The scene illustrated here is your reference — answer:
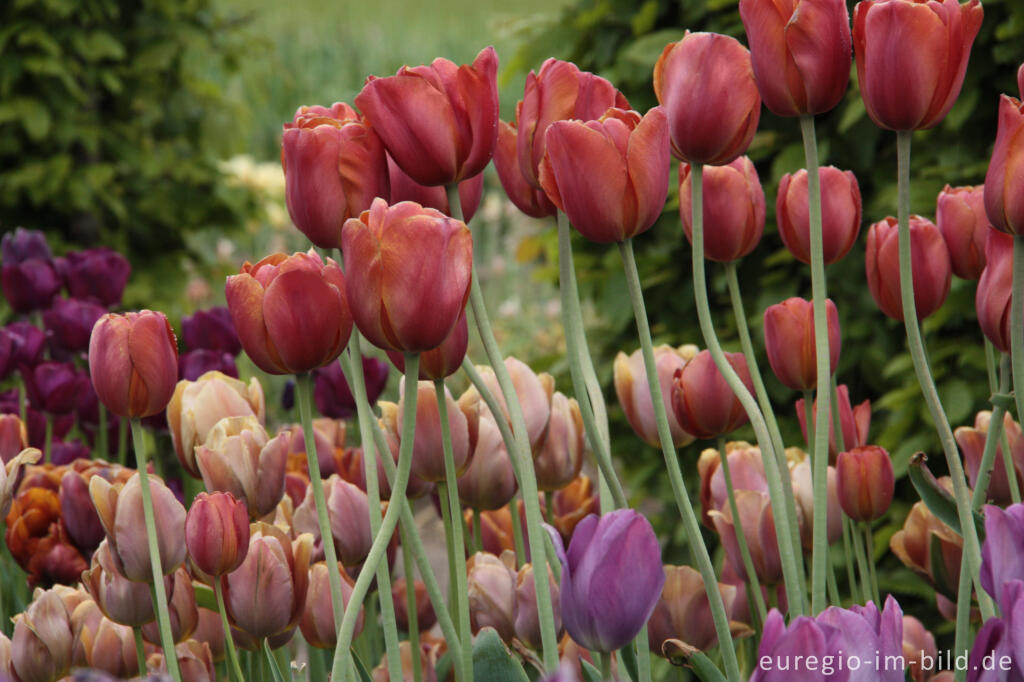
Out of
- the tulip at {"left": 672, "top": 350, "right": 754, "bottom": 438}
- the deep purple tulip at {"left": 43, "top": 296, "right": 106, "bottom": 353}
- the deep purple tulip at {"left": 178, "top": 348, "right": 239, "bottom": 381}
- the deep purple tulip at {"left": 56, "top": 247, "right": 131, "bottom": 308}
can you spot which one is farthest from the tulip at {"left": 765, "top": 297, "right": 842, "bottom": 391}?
the deep purple tulip at {"left": 56, "top": 247, "right": 131, "bottom": 308}

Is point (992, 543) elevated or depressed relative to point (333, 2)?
depressed

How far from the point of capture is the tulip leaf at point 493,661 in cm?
74

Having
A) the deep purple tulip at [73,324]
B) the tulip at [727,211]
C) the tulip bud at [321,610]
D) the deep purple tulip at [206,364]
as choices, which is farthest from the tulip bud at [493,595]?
the deep purple tulip at [73,324]

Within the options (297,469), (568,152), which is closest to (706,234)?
(568,152)

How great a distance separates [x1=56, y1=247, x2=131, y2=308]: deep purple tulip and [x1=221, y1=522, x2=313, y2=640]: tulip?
40.4 inches

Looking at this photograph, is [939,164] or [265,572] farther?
[939,164]

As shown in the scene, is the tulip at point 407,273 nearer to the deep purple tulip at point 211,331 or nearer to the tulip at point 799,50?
the tulip at point 799,50

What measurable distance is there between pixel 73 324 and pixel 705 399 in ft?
3.34

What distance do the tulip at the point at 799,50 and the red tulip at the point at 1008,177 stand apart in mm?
105

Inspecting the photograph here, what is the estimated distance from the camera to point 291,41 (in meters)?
7.36

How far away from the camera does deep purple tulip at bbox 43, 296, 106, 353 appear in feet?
5.04

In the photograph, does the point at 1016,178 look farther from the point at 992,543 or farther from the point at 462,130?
the point at 462,130

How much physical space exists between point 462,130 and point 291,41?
7093 mm

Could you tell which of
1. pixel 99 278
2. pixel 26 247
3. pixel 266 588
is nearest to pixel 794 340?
pixel 266 588
